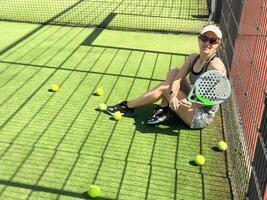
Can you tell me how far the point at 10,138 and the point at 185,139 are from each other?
192 centimetres

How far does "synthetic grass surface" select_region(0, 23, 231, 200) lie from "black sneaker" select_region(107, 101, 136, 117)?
10cm

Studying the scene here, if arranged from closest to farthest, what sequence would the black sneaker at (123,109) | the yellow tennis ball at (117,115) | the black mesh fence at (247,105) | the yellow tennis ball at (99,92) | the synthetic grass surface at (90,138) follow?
the black mesh fence at (247,105) < the synthetic grass surface at (90,138) < the yellow tennis ball at (117,115) < the black sneaker at (123,109) < the yellow tennis ball at (99,92)

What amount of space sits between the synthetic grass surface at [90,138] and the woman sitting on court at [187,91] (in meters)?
0.16

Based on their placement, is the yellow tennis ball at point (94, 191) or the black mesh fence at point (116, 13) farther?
the black mesh fence at point (116, 13)

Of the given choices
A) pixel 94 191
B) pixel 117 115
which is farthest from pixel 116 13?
pixel 94 191

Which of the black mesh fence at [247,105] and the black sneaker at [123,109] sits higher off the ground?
the black mesh fence at [247,105]

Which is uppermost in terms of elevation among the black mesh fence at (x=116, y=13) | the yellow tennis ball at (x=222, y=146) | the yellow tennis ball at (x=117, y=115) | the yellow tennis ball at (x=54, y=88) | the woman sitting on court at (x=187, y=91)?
the woman sitting on court at (x=187, y=91)

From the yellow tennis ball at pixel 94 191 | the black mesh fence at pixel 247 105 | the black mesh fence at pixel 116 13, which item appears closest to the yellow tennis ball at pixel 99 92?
the black mesh fence at pixel 247 105

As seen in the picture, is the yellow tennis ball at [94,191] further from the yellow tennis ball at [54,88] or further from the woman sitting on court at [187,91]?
the yellow tennis ball at [54,88]

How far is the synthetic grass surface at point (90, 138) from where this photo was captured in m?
3.37

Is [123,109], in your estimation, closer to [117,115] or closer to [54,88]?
[117,115]

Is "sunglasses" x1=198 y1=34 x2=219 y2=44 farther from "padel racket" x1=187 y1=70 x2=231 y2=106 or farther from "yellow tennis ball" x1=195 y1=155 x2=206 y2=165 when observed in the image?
"yellow tennis ball" x1=195 y1=155 x2=206 y2=165

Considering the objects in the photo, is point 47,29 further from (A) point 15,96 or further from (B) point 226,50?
(B) point 226,50

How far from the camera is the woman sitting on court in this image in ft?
12.6
